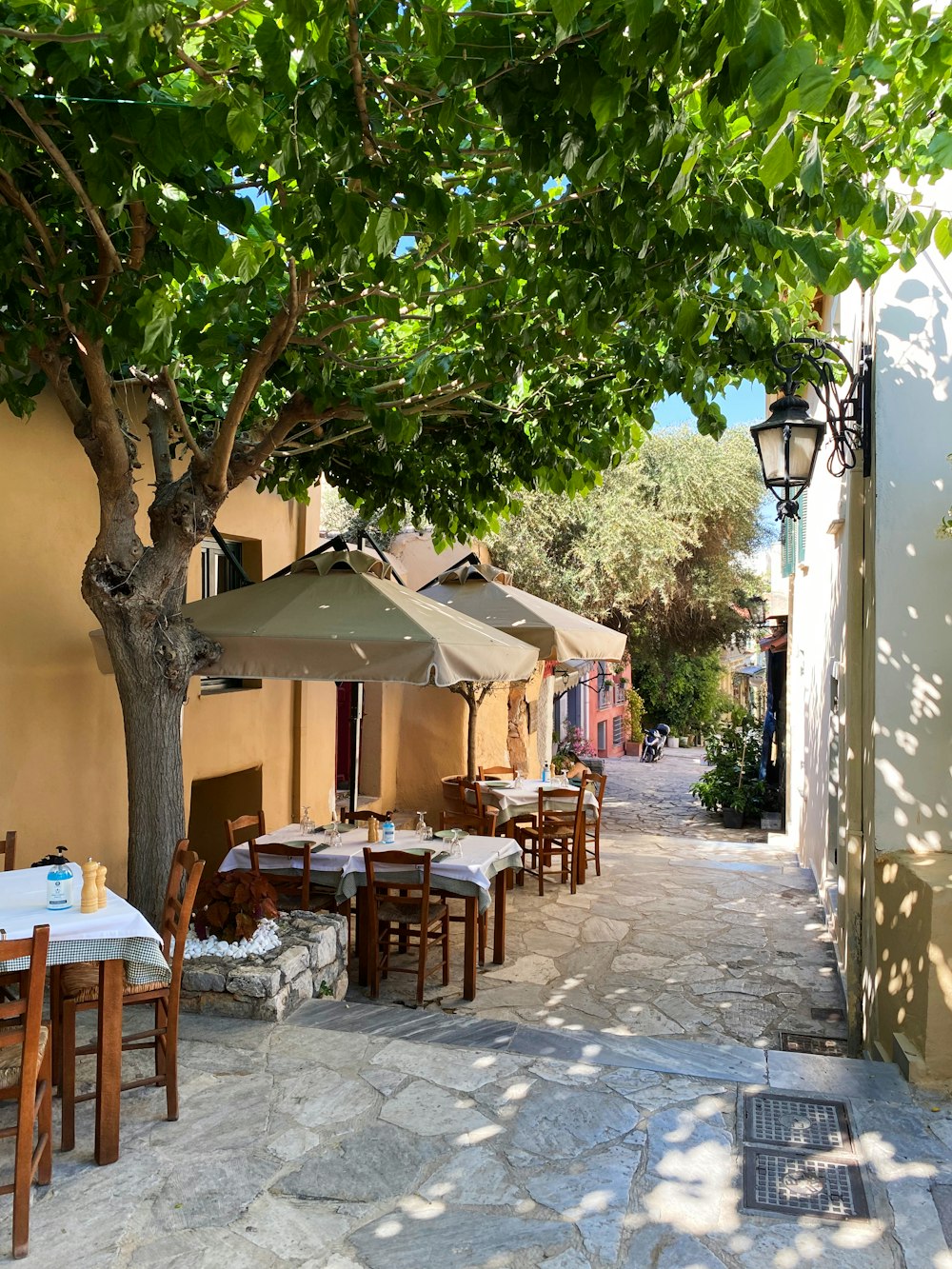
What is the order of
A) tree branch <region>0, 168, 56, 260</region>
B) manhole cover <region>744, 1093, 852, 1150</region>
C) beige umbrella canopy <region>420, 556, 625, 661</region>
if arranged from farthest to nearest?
1. beige umbrella canopy <region>420, 556, 625, 661</region>
2. tree branch <region>0, 168, 56, 260</region>
3. manhole cover <region>744, 1093, 852, 1150</region>

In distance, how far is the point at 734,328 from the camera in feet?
18.5

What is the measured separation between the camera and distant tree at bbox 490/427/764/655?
17047 mm

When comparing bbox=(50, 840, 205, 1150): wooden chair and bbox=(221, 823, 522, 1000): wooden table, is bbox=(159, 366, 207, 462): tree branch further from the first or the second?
bbox=(221, 823, 522, 1000): wooden table

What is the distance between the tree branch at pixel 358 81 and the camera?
316 cm

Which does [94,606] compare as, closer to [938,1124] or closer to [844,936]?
[938,1124]

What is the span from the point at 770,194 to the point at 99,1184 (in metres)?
4.52

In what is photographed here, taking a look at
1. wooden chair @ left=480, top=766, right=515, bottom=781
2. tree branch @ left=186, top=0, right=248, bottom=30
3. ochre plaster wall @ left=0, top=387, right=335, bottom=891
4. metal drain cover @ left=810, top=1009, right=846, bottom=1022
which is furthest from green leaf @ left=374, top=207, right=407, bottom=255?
wooden chair @ left=480, top=766, right=515, bottom=781

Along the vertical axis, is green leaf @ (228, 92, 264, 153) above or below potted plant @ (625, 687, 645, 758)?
above

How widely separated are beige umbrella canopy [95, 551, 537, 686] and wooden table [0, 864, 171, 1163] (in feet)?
7.02

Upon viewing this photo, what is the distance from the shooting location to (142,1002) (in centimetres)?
427

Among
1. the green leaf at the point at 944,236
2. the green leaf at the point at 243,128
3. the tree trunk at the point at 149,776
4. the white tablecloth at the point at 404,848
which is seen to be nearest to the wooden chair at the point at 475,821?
the white tablecloth at the point at 404,848

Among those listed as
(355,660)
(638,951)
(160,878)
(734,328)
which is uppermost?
(734,328)

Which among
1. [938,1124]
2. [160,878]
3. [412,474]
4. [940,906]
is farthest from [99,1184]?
[412,474]

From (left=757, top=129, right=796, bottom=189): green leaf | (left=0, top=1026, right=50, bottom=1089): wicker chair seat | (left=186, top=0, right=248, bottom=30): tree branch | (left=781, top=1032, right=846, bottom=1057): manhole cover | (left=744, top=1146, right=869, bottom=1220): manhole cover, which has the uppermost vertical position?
(left=186, top=0, right=248, bottom=30): tree branch
